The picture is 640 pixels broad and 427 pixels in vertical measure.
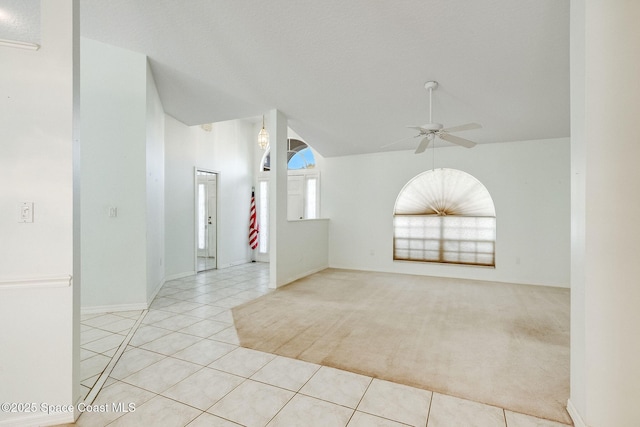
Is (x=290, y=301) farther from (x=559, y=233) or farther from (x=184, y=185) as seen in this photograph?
(x=559, y=233)

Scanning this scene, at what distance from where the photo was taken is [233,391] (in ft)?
6.55

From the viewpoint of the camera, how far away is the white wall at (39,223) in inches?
64.5

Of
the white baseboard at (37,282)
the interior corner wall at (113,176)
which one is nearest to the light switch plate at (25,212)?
the white baseboard at (37,282)

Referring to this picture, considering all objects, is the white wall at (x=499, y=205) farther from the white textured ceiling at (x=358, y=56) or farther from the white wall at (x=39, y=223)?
the white wall at (x=39, y=223)

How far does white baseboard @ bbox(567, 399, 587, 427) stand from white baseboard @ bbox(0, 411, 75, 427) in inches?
115

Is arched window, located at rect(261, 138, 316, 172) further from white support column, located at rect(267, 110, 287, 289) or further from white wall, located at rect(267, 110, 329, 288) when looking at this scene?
white support column, located at rect(267, 110, 287, 289)

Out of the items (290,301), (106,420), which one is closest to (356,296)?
(290,301)

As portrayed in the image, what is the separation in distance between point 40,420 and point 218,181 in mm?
5307

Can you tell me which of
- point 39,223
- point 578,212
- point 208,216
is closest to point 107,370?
point 39,223

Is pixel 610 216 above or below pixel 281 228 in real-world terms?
above

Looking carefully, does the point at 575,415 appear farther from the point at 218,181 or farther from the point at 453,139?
the point at 218,181

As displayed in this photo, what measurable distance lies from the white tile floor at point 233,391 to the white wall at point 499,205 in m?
4.23

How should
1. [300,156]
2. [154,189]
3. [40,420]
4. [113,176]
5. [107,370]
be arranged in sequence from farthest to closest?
[300,156], [154,189], [113,176], [107,370], [40,420]

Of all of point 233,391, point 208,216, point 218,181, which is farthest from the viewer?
point 208,216
